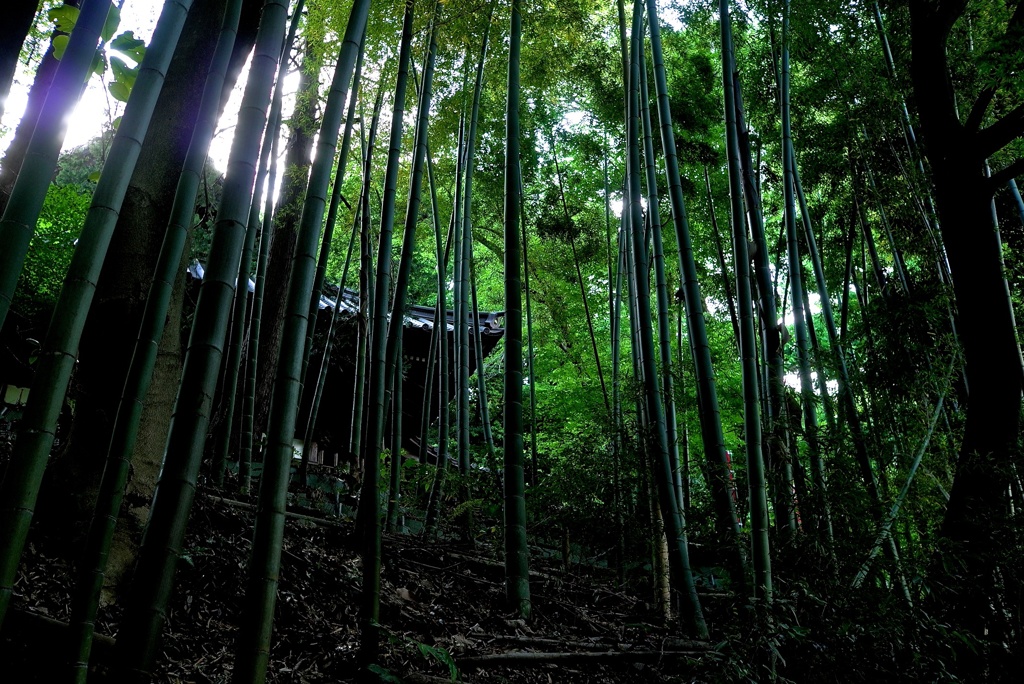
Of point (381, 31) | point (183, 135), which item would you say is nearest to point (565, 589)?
point (183, 135)

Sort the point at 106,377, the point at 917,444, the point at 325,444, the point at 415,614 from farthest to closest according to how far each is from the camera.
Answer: the point at 325,444
the point at 917,444
the point at 415,614
the point at 106,377

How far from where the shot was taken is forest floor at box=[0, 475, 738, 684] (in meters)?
1.91

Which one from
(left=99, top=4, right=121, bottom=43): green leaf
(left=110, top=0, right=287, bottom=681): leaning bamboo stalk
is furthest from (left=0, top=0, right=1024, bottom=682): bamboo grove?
(left=99, top=4, right=121, bottom=43): green leaf

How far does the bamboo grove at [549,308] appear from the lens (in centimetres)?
132

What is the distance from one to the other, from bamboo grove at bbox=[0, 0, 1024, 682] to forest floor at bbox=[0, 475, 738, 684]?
0.16 m

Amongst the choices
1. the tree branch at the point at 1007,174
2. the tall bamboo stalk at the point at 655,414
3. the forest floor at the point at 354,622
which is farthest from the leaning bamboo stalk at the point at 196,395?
the tree branch at the point at 1007,174

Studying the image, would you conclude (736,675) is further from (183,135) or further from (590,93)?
(590,93)

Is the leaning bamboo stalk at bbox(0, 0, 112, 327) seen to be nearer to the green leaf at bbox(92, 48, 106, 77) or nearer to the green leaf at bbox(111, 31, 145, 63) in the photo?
the green leaf at bbox(111, 31, 145, 63)

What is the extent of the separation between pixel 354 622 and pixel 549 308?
17.5 feet

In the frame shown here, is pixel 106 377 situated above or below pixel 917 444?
below

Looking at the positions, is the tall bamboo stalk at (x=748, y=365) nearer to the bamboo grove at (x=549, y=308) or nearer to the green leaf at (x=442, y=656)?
the bamboo grove at (x=549, y=308)

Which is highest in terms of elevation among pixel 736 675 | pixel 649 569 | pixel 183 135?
pixel 183 135

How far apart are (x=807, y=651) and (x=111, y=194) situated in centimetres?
246

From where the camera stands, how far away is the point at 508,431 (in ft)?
8.93
